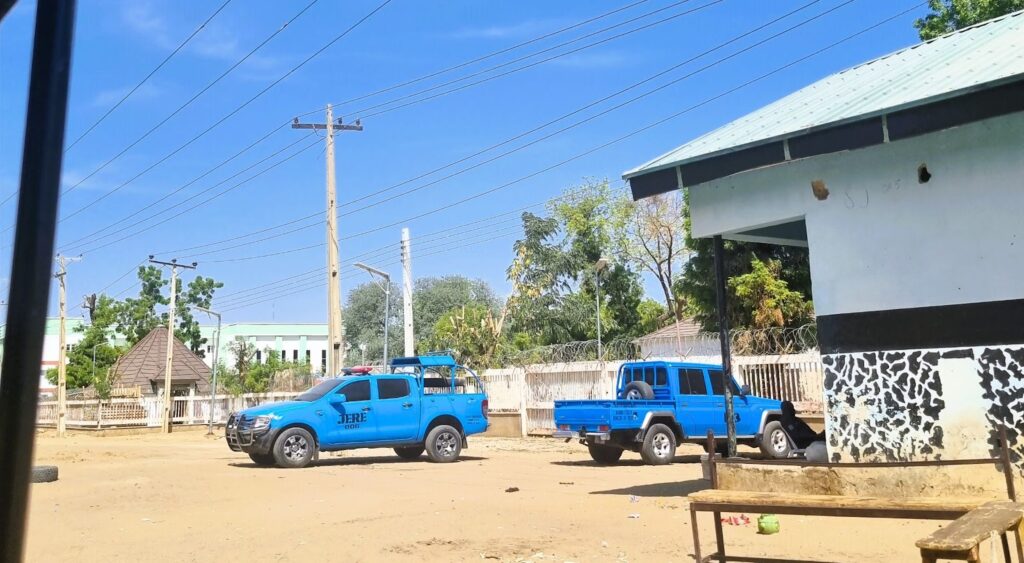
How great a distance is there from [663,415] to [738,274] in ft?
48.1

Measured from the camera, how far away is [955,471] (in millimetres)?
9273

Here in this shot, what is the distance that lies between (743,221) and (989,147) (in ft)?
9.61

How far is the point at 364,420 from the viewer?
18047 millimetres

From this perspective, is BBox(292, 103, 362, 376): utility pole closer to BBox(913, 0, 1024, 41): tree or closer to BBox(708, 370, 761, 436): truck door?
BBox(708, 370, 761, 436): truck door

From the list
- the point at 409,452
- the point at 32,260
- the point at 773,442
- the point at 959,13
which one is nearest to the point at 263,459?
the point at 409,452

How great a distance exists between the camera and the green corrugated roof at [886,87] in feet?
29.9

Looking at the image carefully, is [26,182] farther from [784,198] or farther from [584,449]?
[584,449]

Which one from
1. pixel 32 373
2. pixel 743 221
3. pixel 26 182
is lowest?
pixel 32 373

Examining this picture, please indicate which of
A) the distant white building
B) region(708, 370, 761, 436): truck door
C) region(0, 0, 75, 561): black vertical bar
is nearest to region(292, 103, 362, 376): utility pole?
region(708, 370, 761, 436): truck door

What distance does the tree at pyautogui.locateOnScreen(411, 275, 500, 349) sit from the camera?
75.3m

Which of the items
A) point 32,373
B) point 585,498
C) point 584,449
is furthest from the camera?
point 584,449

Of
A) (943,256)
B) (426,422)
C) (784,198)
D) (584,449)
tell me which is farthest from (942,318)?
(584,449)

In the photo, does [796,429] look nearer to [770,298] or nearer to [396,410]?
[396,410]

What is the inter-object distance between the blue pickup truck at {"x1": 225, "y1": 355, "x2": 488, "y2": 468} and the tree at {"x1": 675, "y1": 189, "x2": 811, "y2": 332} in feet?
41.5
